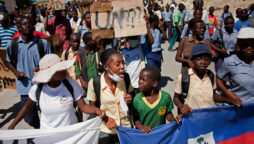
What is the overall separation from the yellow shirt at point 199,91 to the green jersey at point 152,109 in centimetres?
38

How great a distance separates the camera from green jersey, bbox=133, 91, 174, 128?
96.3 inches

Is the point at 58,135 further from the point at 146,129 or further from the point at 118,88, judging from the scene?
the point at 146,129

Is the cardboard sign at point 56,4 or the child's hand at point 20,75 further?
the cardboard sign at point 56,4

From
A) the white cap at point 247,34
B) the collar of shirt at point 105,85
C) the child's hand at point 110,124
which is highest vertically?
the white cap at point 247,34

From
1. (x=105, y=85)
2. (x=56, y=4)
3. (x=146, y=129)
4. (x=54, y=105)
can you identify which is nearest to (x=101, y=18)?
(x=105, y=85)

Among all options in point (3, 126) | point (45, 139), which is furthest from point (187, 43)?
point (3, 126)

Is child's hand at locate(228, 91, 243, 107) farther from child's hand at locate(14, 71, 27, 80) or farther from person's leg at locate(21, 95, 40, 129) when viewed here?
child's hand at locate(14, 71, 27, 80)

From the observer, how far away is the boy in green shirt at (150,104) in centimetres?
245

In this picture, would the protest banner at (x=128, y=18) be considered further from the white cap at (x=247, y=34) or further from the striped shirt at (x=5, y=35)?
the striped shirt at (x=5, y=35)

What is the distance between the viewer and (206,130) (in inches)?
104

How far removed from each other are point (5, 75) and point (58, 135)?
10.0 ft

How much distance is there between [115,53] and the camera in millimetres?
2531

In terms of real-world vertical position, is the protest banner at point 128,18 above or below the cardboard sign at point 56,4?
below

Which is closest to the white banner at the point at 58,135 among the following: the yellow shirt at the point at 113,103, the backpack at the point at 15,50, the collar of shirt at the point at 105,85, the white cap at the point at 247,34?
the yellow shirt at the point at 113,103
